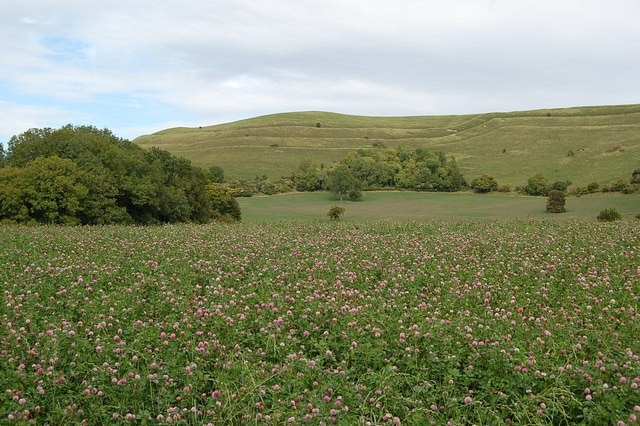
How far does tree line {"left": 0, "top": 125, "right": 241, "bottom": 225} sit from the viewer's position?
3225 centimetres

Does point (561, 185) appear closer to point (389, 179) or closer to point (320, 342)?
point (389, 179)

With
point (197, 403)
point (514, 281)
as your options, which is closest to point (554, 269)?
point (514, 281)

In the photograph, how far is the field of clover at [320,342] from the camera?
17.7ft

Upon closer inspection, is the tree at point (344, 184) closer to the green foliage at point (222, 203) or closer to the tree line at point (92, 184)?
the green foliage at point (222, 203)

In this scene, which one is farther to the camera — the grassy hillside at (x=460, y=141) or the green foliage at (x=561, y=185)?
the grassy hillside at (x=460, y=141)

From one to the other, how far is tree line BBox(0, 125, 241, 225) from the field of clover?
2112 cm

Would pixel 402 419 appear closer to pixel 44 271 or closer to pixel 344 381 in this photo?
pixel 344 381

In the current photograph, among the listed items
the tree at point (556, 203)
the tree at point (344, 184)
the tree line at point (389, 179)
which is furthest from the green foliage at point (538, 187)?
the tree at point (344, 184)

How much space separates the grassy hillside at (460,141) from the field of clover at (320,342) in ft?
238

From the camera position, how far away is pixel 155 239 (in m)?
17.6

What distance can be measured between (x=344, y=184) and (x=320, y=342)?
6923 cm

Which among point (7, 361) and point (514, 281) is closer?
point (7, 361)

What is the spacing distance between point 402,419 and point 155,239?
1370cm

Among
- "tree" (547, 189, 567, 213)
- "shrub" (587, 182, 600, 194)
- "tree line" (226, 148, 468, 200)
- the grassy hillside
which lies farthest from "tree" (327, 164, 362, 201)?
"shrub" (587, 182, 600, 194)
